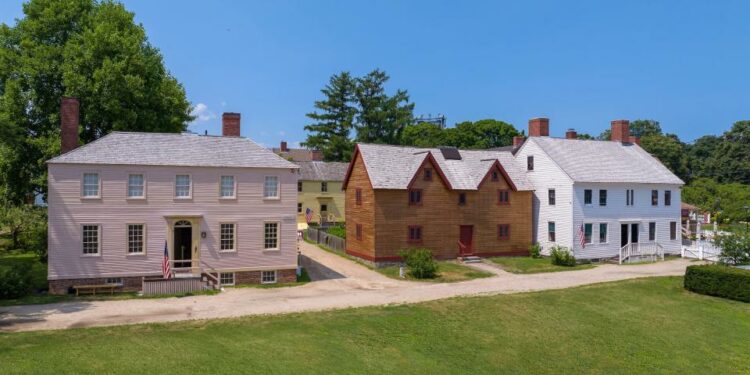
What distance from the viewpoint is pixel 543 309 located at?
24953mm

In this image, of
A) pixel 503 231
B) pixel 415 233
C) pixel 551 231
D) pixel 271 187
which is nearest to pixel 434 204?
pixel 415 233

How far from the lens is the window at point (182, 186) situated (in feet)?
93.8

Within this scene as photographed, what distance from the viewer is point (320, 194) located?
60000mm

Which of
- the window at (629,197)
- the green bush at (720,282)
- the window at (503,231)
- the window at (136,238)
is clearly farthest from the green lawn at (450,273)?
the window at (629,197)

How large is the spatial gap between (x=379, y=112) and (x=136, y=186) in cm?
5003

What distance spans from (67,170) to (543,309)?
24411mm

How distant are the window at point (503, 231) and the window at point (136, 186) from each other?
80.6 ft

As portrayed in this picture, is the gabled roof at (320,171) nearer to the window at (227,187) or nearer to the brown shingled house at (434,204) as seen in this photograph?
the brown shingled house at (434,204)

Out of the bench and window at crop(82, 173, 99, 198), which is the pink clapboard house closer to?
window at crop(82, 173, 99, 198)

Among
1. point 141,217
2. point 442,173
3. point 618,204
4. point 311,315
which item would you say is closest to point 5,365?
point 311,315

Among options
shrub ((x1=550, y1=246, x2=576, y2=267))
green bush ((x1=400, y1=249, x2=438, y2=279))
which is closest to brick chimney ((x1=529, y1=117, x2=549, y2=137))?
shrub ((x1=550, y1=246, x2=576, y2=267))

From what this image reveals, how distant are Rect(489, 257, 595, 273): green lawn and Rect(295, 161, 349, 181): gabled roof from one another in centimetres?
2687

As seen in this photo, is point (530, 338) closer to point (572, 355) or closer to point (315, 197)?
point (572, 355)

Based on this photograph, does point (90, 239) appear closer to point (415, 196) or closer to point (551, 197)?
point (415, 196)
